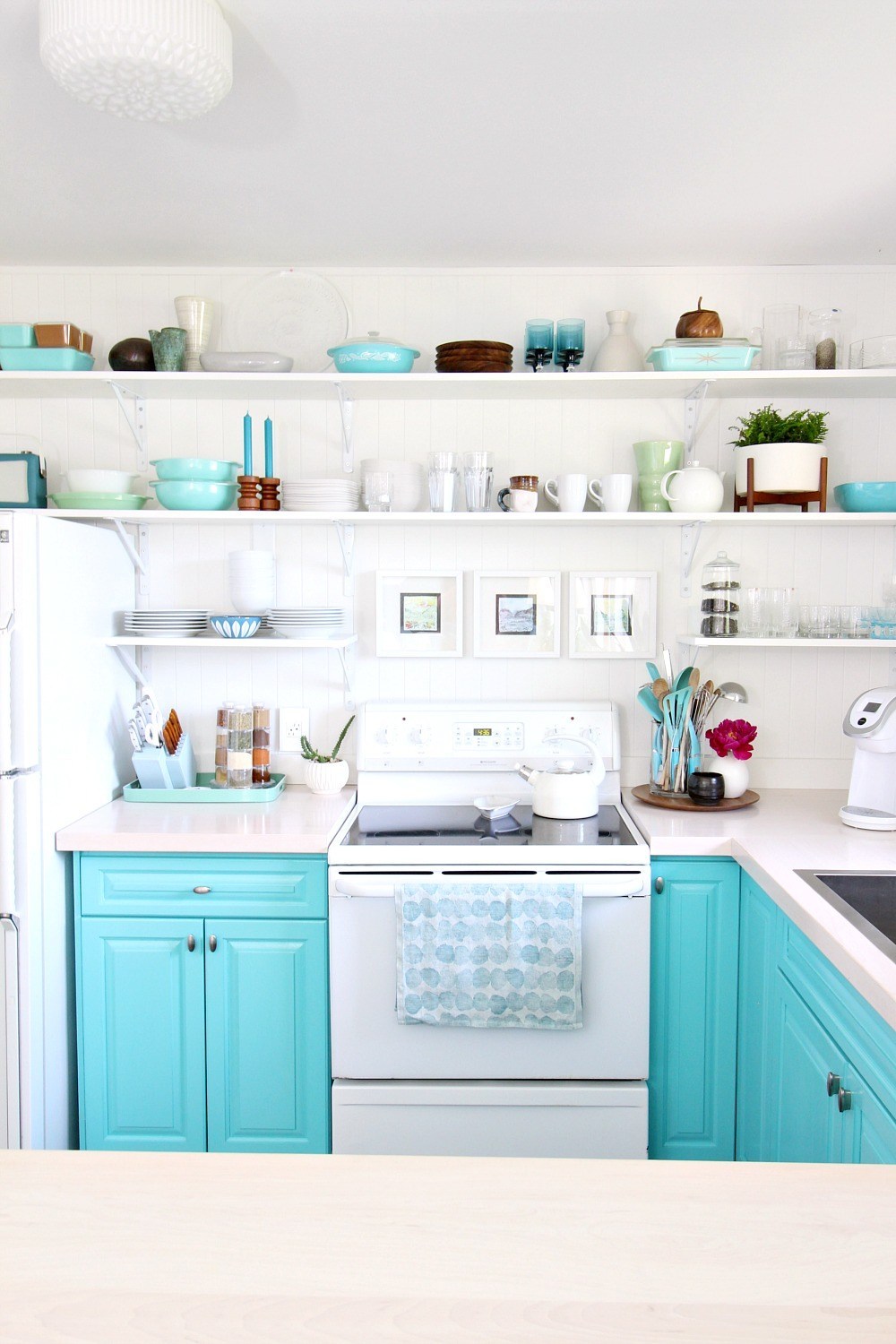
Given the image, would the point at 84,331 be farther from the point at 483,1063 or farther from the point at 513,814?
the point at 483,1063

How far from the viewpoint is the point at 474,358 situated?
267 centimetres

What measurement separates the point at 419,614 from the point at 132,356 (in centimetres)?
104

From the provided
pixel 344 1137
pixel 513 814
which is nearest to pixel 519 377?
pixel 513 814

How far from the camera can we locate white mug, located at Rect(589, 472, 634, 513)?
2.70 metres

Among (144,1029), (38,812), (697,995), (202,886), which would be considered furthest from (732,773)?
(38,812)

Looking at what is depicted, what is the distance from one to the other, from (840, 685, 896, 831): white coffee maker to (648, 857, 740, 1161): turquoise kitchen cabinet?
0.35 m

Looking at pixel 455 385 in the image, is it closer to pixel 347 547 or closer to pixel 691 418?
pixel 347 547

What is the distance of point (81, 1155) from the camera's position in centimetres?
97

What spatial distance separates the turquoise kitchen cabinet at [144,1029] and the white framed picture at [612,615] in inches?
52.0

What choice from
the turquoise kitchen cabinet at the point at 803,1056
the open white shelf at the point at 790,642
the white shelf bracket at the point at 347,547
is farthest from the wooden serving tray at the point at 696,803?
the white shelf bracket at the point at 347,547

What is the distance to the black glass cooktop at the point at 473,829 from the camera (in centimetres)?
241

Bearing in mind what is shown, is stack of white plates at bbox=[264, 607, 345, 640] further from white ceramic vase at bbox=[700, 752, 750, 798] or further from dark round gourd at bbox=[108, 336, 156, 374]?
white ceramic vase at bbox=[700, 752, 750, 798]

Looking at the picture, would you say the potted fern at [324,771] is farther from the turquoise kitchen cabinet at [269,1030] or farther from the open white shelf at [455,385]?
the open white shelf at [455,385]

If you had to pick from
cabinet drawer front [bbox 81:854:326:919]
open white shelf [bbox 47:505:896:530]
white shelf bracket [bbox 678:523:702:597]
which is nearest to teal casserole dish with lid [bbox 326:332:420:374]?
open white shelf [bbox 47:505:896:530]
